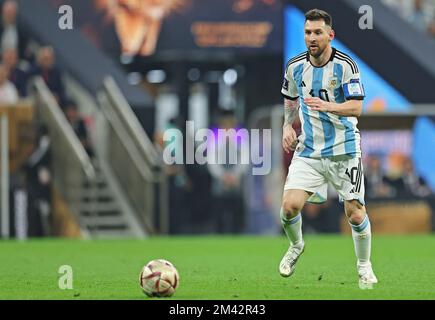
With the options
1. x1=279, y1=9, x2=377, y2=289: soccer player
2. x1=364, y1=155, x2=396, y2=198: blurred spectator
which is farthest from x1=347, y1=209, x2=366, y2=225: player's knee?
x1=364, y1=155, x2=396, y2=198: blurred spectator

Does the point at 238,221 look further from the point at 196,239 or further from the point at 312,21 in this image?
the point at 312,21

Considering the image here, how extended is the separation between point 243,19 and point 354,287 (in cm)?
1375

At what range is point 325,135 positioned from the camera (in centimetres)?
999

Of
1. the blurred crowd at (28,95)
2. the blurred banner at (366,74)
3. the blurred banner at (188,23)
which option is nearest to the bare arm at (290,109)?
the blurred crowd at (28,95)

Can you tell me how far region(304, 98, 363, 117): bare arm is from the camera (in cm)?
953

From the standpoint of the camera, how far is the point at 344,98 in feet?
32.3

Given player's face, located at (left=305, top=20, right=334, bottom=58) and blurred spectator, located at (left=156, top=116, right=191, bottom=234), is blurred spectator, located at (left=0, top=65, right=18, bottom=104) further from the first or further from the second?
player's face, located at (left=305, top=20, right=334, bottom=58)

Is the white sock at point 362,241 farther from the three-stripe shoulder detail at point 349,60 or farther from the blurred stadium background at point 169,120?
the blurred stadium background at point 169,120

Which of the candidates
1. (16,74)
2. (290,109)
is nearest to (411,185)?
(16,74)

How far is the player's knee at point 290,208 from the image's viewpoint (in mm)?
10039

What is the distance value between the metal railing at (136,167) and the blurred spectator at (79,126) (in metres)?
0.39

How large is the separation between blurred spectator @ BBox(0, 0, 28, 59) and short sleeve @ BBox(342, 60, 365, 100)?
13735mm

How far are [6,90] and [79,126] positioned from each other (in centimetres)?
147
